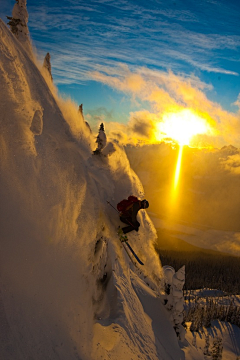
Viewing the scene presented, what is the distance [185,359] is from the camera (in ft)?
54.1

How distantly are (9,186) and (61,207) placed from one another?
2172 mm

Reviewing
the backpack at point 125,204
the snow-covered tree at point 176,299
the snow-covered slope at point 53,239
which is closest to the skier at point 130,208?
the backpack at point 125,204

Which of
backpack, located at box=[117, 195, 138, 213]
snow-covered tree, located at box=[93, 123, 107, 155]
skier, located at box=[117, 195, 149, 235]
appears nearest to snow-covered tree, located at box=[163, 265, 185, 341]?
skier, located at box=[117, 195, 149, 235]

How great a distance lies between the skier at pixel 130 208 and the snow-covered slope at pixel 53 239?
1.94 ft

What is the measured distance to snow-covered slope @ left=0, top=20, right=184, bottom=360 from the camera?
15.9 ft

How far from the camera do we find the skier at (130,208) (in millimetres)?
10781

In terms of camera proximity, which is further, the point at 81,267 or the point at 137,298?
the point at 137,298

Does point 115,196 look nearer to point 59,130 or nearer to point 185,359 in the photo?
point 59,130

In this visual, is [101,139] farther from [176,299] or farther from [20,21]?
[176,299]

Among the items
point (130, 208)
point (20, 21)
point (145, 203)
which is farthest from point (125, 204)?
point (20, 21)

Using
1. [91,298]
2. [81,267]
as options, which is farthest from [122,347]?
[81,267]

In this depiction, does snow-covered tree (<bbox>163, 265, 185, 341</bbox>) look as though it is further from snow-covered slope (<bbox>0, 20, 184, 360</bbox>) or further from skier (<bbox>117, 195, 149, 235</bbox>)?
skier (<bbox>117, 195, 149, 235</bbox>)

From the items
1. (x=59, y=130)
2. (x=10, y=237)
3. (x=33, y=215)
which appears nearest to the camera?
(x=10, y=237)

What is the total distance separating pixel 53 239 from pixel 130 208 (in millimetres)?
5218
